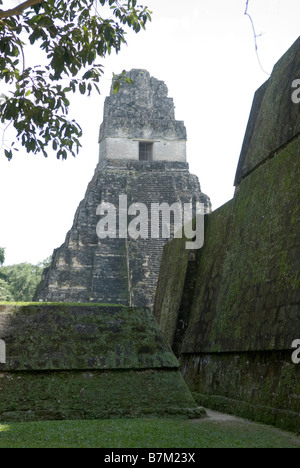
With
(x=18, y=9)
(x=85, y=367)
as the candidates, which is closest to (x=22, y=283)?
(x=85, y=367)

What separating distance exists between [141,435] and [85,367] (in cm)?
157

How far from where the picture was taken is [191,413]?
6582mm

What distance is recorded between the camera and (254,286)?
781 centimetres

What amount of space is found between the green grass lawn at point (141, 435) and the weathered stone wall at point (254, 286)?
26.2 inches

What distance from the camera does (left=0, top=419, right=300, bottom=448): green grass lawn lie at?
493 cm

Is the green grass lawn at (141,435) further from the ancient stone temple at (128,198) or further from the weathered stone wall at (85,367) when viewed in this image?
the ancient stone temple at (128,198)

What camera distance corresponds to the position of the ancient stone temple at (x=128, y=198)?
2531cm

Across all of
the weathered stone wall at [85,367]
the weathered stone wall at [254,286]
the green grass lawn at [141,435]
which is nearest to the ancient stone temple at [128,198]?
the weathered stone wall at [254,286]

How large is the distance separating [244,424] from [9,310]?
2.68m

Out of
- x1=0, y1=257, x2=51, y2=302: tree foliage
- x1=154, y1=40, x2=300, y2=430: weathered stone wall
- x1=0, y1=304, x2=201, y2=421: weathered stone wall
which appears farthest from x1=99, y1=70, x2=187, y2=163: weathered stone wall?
x1=0, y1=304, x2=201, y2=421: weathered stone wall

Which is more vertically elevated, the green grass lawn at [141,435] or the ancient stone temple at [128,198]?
the ancient stone temple at [128,198]

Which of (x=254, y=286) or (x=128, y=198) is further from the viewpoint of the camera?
(x=128, y=198)

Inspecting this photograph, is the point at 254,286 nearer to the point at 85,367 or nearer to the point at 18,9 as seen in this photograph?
the point at 85,367
